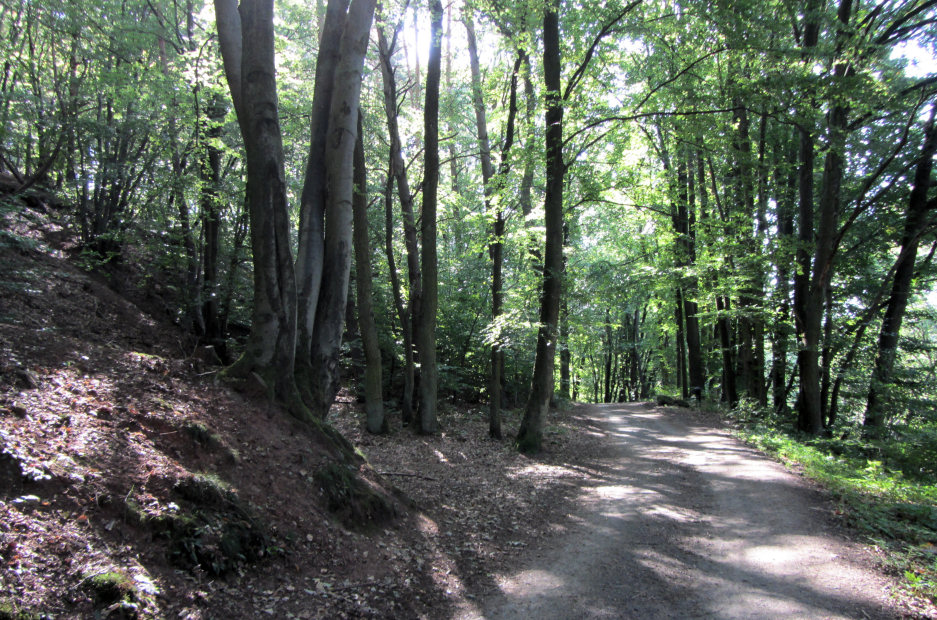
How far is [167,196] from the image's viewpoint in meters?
10.0

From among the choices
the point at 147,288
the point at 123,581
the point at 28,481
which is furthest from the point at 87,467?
the point at 147,288

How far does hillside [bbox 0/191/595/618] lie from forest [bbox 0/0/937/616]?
0.90 m

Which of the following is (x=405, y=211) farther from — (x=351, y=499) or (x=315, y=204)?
(x=351, y=499)

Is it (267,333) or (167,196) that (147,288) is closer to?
(167,196)

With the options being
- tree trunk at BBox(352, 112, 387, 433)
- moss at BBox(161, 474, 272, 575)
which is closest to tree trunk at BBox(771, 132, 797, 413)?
tree trunk at BBox(352, 112, 387, 433)

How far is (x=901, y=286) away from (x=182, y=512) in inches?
625

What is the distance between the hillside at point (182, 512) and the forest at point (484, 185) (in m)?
0.90

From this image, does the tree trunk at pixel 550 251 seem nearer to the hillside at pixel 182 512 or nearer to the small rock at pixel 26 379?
the hillside at pixel 182 512

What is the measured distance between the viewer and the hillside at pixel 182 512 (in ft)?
10.2

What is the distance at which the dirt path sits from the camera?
4.45 m

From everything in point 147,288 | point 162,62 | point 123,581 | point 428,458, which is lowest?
point 428,458

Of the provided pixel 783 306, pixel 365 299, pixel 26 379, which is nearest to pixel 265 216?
pixel 26 379

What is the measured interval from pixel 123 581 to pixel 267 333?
307 centimetres

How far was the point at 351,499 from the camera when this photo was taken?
5.52 metres
